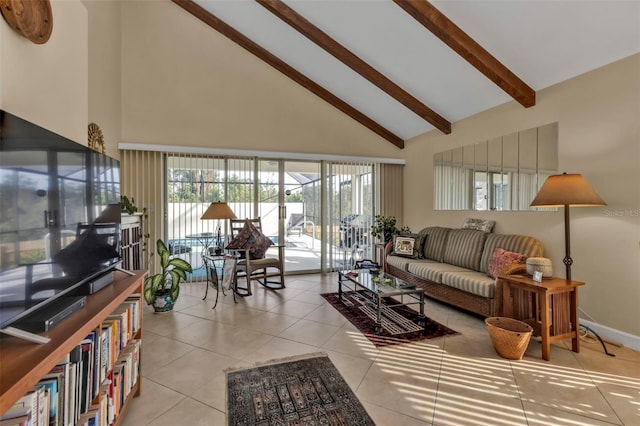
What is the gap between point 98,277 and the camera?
168cm

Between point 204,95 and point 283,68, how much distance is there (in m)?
1.42

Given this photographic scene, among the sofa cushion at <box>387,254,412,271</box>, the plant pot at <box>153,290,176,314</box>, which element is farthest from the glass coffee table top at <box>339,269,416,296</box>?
the plant pot at <box>153,290,176,314</box>

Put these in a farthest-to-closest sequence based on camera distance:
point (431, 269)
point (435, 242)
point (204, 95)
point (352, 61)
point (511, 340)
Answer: point (204, 95), point (435, 242), point (352, 61), point (431, 269), point (511, 340)

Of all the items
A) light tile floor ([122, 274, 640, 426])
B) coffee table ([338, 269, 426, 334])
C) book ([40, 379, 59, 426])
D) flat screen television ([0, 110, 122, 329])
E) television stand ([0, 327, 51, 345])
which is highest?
flat screen television ([0, 110, 122, 329])

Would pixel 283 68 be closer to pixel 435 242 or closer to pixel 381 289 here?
pixel 435 242

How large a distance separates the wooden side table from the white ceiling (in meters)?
2.14

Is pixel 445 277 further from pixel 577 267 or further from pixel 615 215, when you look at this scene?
pixel 615 215

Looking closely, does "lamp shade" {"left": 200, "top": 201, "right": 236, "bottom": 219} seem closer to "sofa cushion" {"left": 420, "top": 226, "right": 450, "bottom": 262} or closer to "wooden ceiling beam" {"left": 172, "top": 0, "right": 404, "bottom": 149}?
"wooden ceiling beam" {"left": 172, "top": 0, "right": 404, "bottom": 149}

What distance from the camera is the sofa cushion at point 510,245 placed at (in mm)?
3213

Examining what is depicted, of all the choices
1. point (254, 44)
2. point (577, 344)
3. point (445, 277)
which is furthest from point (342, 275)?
point (254, 44)

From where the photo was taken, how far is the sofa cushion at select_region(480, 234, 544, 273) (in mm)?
3213

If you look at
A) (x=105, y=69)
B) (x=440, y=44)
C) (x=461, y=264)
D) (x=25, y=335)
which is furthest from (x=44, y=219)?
(x=461, y=264)

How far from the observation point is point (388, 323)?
3092 mm

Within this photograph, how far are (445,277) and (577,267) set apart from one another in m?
1.25
